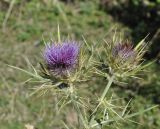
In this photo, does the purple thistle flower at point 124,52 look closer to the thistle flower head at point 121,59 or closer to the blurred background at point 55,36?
the thistle flower head at point 121,59

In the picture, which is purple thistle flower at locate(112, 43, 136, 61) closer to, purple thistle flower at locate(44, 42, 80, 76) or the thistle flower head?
the thistle flower head

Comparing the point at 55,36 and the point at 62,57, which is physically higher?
the point at 62,57

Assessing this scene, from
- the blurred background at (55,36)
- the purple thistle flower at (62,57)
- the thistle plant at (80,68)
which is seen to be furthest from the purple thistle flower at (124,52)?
the blurred background at (55,36)

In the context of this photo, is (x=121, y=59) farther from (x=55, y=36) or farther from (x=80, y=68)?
(x=55, y=36)

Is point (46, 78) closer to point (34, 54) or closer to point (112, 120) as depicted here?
point (112, 120)

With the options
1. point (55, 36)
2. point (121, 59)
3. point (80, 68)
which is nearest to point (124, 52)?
point (121, 59)
